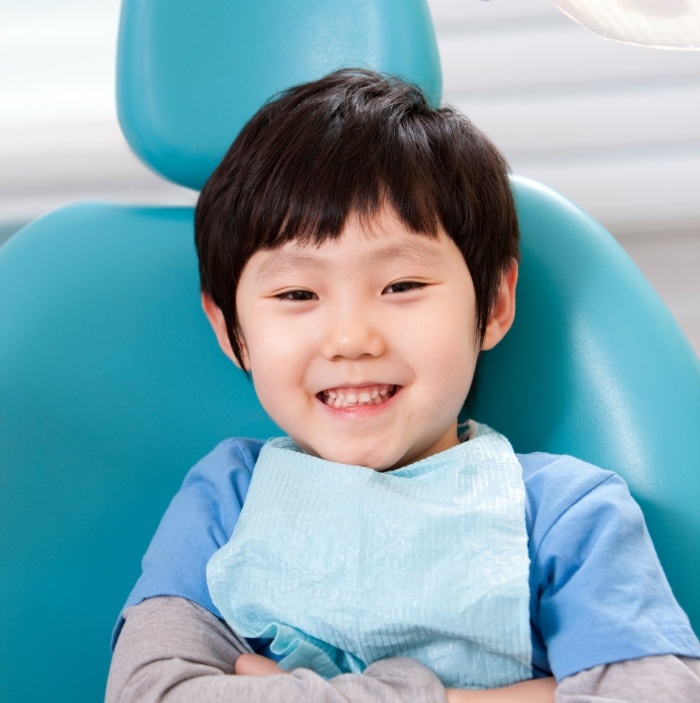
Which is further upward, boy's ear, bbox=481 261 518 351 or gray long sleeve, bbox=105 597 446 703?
boy's ear, bbox=481 261 518 351

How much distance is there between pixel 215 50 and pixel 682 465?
2.05 feet

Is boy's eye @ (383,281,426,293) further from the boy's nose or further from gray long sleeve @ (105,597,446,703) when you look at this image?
gray long sleeve @ (105,597,446,703)

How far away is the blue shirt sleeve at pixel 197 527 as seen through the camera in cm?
87

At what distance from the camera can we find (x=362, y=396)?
2.99 feet

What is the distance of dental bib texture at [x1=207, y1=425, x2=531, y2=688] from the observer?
80 cm

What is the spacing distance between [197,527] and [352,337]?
8.2 inches

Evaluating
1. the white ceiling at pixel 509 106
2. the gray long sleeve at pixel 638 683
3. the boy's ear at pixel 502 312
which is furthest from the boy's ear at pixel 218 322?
the white ceiling at pixel 509 106

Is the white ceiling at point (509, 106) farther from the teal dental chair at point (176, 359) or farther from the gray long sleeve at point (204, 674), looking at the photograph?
the gray long sleeve at point (204, 674)

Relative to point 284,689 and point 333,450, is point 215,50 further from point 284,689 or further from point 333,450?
point 284,689

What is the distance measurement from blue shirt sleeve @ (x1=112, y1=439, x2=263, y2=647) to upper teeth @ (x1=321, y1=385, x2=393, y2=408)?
117 millimetres

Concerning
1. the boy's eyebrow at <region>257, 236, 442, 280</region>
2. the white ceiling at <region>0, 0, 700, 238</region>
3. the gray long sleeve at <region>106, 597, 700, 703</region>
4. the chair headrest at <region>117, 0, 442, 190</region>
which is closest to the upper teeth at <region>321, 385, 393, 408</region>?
the boy's eyebrow at <region>257, 236, 442, 280</region>

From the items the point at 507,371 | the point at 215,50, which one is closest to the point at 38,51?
the point at 215,50

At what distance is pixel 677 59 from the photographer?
161 cm

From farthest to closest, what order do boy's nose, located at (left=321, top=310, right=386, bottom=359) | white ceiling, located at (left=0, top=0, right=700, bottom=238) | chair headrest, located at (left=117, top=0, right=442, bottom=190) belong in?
white ceiling, located at (left=0, top=0, right=700, bottom=238), chair headrest, located at (left=117, top=0, right=442, bottom=190), boy's nose, located at (left=321, top=310, right=386, bottom=359)
